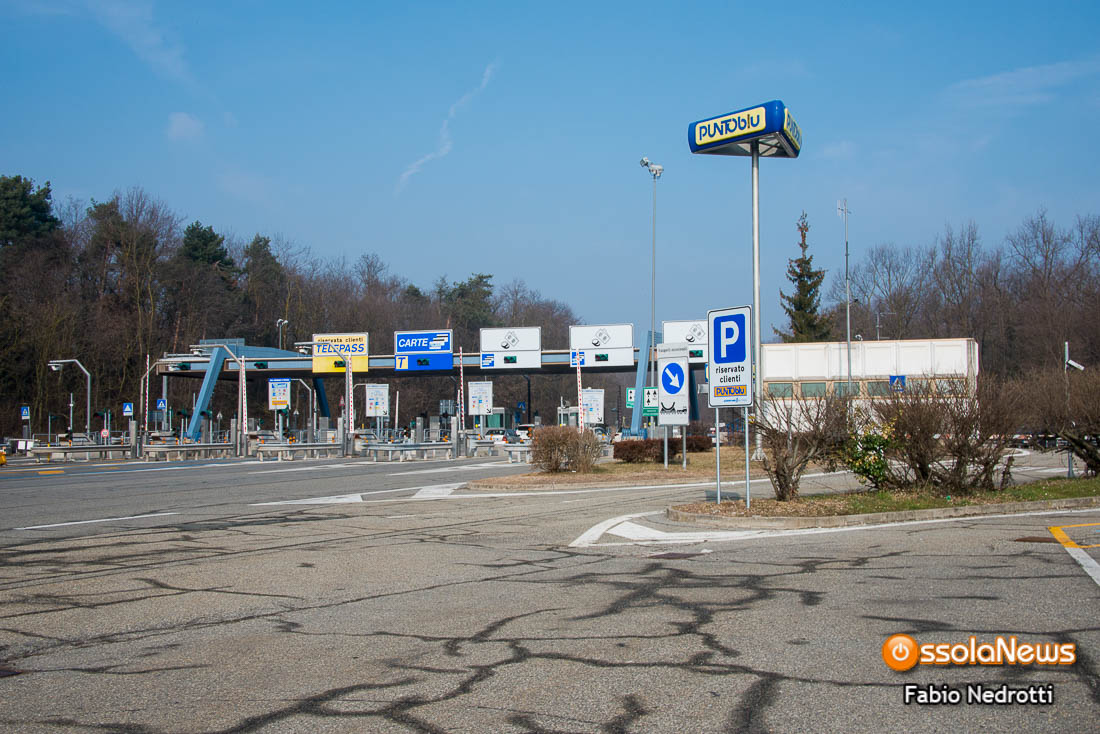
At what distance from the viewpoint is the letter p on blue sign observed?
48.1 feet

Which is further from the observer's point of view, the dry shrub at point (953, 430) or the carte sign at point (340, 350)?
the carte sign at point (340, 350)

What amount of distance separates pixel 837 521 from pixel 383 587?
7.86 m

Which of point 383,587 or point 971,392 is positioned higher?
point 971,392

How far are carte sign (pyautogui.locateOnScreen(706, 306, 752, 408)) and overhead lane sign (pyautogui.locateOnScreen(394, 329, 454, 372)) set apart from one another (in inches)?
1836

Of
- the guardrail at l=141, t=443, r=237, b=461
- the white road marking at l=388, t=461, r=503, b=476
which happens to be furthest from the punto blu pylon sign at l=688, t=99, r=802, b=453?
the guardrail at l=141, t=443, r=237, b=461

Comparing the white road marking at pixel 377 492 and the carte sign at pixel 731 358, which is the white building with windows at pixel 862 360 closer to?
the white road marking at pixel 377 492

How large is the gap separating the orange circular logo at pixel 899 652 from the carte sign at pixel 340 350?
2190 inches

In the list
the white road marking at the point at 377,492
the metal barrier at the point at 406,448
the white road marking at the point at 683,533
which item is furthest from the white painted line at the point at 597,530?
the metal barrier at the point at 406,448

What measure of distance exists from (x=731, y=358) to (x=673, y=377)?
7332mm

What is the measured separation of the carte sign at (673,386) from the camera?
871 inches

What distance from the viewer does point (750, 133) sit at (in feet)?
99.2

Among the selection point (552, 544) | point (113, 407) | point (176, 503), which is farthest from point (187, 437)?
point (552, 544)

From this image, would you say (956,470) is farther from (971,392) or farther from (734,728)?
(734,728)

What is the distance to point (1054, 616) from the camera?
7.01 meters
